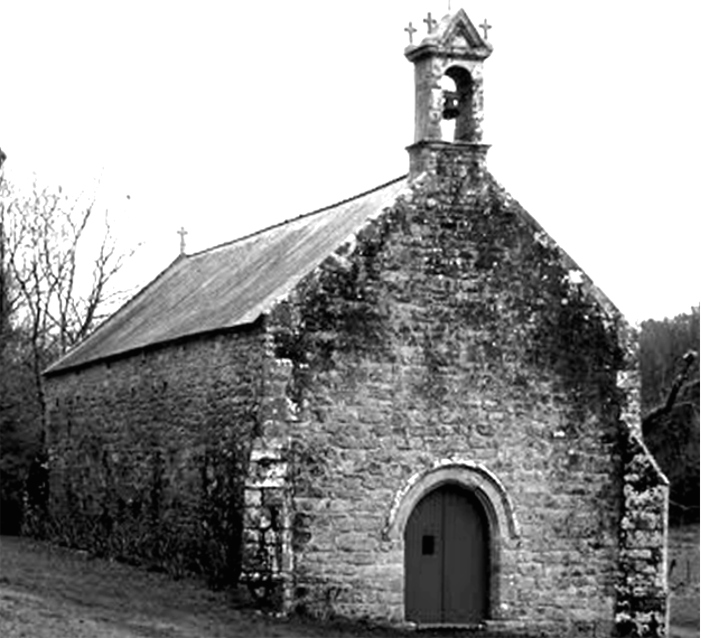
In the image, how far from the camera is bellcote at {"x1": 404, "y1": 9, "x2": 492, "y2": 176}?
27.4 m

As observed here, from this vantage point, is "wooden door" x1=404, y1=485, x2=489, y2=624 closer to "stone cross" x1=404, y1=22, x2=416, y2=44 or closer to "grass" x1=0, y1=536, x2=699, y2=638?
"grass" x1=0, y1=536, x2=699, y2=638

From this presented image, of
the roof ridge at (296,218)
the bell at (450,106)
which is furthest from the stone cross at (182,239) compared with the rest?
the bell at (450,106)

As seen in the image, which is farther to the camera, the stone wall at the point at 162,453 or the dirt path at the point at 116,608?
the stone wall at the point at 162,453

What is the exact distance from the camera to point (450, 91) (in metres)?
28.0

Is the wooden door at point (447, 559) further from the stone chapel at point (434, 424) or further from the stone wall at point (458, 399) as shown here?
the stone wall at point (458, 399)

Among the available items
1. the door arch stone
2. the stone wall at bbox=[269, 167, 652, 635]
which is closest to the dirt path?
the stone wall at bbox=[269, 167, 652, 635]

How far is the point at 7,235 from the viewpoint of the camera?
179 feet

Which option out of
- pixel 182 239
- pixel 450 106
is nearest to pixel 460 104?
pixel 450 106

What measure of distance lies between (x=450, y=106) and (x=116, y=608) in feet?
31.4

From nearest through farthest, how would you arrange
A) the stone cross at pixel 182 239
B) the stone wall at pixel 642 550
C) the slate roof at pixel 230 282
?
the stone wall at pixel 642 550 < the slate roof at pixel 230 282 < the stone cross at pixel 182 239

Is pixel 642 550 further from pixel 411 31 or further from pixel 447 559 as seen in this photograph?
pixel 411 31

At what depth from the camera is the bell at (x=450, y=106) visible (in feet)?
91.5

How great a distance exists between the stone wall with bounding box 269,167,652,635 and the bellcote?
0.61 meters

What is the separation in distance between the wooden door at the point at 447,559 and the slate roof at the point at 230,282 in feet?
13.7
